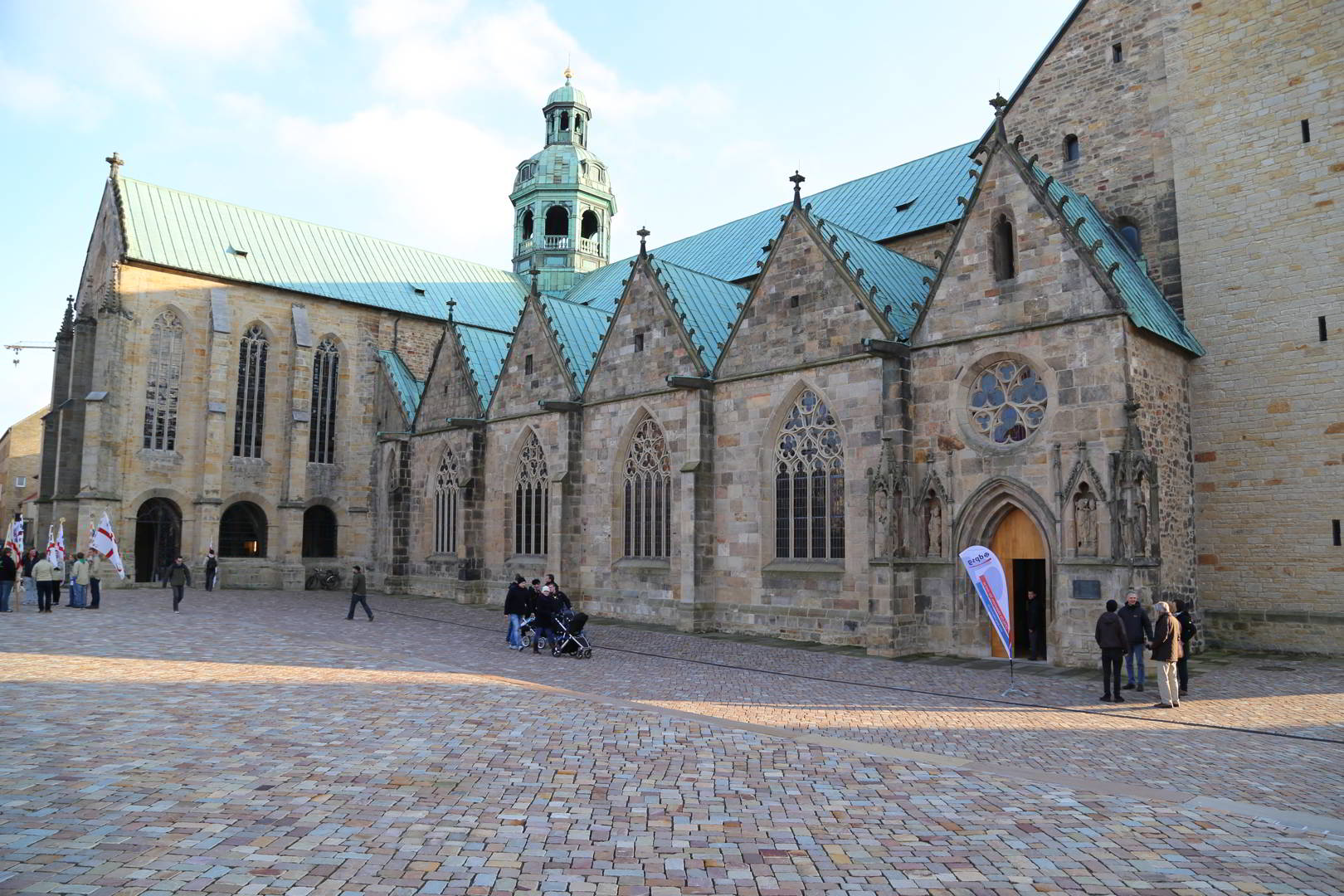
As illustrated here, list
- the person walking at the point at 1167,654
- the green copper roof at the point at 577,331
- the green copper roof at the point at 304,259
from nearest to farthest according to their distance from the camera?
the person walking at the point at 1167,654 → the green copper roof at the point at 577,331 → the green copper roof at the point at 304,259

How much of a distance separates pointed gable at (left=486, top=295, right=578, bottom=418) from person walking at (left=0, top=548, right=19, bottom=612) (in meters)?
15.0

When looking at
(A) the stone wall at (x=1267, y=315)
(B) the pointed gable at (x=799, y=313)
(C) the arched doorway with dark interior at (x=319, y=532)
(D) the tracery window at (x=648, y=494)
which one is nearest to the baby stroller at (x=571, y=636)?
(D) the tracery window at (x=648, y=494)

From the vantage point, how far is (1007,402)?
61.9 ft

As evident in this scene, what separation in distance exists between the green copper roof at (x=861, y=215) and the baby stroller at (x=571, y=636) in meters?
12.7

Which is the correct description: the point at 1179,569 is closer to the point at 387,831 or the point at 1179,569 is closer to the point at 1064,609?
the point at 1064,609

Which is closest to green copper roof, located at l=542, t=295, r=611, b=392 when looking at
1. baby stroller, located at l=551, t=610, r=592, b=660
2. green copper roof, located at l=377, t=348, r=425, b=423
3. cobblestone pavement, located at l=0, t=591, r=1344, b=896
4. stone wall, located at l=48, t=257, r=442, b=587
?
green copper roof, located at l=377, t=348, r=425, b=423

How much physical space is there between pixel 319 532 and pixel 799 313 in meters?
29.5

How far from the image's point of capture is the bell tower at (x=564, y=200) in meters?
50.1

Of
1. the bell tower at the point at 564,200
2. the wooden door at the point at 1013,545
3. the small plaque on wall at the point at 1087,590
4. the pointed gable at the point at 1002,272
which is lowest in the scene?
the small plaque on wall at the point at 1087,590

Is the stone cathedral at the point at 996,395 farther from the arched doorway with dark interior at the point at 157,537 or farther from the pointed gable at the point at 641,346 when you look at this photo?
the arched doorway with dark interior at the point at 157,537

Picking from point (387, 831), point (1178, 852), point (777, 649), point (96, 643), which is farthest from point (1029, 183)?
point (96, 643)

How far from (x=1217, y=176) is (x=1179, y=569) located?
989 cm

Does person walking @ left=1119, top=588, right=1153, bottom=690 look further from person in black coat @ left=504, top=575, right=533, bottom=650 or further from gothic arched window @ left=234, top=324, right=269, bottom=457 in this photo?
gothic arched window @ left=234, top=324, right=269, bottom=457

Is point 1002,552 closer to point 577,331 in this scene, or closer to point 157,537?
point 577,331
